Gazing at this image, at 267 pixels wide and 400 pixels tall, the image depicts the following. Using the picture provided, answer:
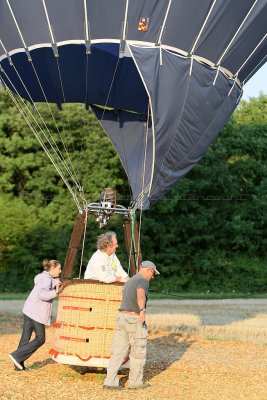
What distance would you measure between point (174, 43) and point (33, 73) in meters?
2.16

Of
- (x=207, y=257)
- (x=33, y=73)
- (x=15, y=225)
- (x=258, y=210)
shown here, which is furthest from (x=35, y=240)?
(x=33, y=73)

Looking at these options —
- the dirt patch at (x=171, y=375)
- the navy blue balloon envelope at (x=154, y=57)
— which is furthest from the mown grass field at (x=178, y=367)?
the navy blue balloon envelope at (x=154, y=57)

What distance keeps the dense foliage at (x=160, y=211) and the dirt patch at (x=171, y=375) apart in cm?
2216

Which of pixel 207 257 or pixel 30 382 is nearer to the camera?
pixel 30 382

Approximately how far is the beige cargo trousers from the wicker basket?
0.32m

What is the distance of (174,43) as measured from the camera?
10.3m

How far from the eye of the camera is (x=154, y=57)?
10.2 metres

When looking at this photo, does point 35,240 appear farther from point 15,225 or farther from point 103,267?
point 103,267

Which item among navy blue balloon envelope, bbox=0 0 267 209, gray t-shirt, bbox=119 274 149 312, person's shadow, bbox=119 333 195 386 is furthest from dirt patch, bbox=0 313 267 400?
navy blue balloon envelope, bbox=0 0 267 209

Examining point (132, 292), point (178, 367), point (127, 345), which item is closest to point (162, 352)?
point (178, 367)

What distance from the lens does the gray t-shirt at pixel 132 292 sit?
29.0 ft

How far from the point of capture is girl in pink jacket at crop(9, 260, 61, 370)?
976 cm

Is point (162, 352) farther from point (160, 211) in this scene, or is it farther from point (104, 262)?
point (160, 211)

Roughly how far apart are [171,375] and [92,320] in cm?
131
